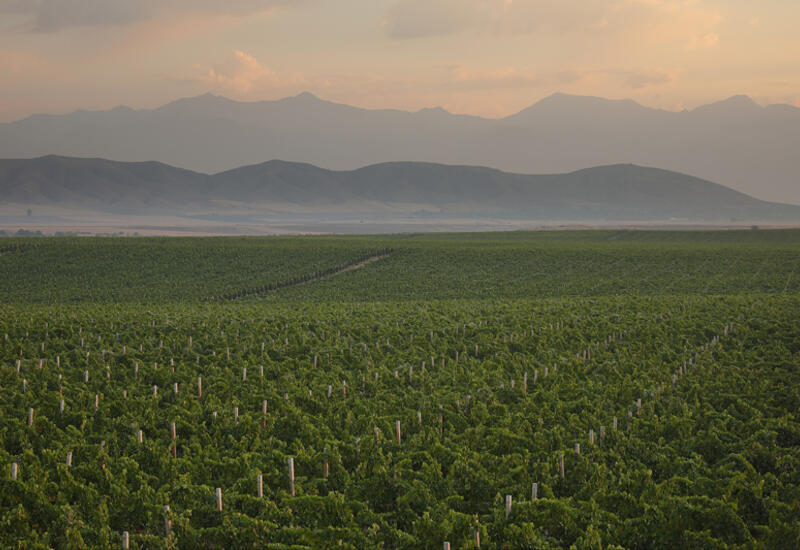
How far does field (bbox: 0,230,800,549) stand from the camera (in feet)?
31.5

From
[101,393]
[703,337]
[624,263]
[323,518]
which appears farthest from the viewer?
[624,263]

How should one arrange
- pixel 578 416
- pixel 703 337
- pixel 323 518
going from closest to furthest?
pixel 323 518, pixel 578 416, pixel 703 337

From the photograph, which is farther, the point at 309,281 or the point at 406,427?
the point at 309,281

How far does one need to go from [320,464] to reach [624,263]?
5534 cm

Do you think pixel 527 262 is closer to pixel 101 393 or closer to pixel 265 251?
pixel 265 251

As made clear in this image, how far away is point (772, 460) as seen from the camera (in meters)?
12.1

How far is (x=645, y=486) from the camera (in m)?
10.9

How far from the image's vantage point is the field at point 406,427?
9.60m

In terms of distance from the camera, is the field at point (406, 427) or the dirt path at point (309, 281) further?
the dirt path at point (309, 281)

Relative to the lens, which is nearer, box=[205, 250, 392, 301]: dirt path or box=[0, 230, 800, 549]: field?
box=[0, 230, 800, 549]: field

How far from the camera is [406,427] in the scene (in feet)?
46.7

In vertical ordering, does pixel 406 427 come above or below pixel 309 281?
below

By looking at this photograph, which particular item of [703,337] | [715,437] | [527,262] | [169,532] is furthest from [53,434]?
[527,262]

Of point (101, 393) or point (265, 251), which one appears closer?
point (101, 393)
